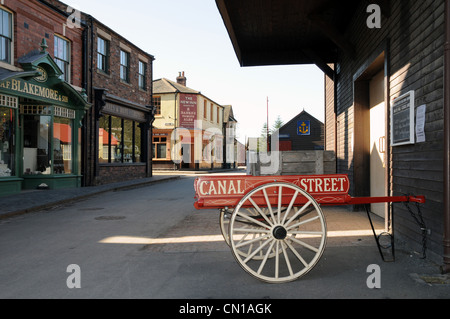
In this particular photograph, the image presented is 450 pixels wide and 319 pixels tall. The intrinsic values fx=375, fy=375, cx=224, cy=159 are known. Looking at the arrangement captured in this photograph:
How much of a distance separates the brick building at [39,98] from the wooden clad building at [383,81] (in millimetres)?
→ 6927

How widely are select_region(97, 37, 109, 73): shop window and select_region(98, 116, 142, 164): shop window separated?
2.31 metres

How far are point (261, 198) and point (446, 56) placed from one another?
8.38 feet

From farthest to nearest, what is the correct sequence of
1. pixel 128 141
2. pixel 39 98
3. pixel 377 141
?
1. pixel 128 141
2. pixel 39 98
3. pixel 377 141

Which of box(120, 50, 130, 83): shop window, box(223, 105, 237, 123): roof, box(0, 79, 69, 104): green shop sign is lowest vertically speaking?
box(0, 79, 69, 104): green shop sign

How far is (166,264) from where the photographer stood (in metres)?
4.55

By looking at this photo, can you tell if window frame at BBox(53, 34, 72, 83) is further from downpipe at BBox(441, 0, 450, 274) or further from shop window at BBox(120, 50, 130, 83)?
downpipe at BBox(441, 0, 450, 274)

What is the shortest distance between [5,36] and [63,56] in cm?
301

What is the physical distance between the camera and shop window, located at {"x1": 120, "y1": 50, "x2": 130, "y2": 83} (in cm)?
1911

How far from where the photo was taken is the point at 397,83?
577 cm

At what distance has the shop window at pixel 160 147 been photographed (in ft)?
112

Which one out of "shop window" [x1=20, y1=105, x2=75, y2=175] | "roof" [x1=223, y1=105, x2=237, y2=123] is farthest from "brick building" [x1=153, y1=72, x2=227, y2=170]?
"shop window" [x1=20, y1=105, x2=75, y2=175]

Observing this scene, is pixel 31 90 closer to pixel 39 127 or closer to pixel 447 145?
pixel 39 127

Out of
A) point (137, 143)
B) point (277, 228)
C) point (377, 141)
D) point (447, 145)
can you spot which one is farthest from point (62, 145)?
point (447, 145)

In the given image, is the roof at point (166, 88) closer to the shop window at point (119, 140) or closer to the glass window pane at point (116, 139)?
the shop window at point (119, 140)
